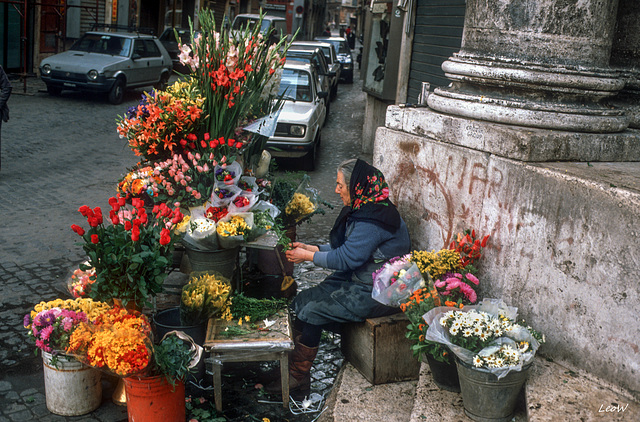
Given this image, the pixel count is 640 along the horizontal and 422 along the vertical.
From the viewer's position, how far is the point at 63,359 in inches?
142

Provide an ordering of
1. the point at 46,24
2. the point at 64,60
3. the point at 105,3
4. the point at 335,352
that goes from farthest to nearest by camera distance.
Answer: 1. the point at 105,3
2. the point at 46,24
3. the point at 64,60
4. the point at 335,352

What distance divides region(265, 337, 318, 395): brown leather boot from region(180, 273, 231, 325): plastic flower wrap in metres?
0.52

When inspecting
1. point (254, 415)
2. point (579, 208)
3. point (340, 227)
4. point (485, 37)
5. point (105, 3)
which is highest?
point (105, 3)

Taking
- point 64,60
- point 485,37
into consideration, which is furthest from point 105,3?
point 485,37

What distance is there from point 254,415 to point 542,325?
1692 millimetres

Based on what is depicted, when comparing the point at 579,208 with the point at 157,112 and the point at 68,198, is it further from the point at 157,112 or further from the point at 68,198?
the point at 68,198

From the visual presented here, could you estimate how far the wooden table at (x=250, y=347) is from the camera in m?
3.70

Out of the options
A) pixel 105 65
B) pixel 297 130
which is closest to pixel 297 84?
pixel 297 130

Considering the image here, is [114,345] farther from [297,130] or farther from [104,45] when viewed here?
[104,45]

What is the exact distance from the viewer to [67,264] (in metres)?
5.88

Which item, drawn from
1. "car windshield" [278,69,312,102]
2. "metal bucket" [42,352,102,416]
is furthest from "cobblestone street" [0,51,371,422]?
"car windshield" [278,69,312,102]

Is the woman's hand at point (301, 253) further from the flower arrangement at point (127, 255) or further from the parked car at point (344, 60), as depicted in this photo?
the parked car at point (344, 60)

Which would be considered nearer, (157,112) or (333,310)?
(333,310)

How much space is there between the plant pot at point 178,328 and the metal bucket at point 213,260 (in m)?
0.37
